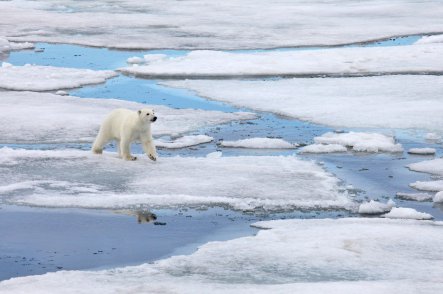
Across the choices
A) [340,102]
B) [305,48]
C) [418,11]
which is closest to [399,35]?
[305,48]

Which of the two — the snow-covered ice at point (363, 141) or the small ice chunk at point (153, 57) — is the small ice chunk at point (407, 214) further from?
the small ice chunk at point (153, 57)

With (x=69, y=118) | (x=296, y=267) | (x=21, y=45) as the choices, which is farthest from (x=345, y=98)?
(x=21, y=45)

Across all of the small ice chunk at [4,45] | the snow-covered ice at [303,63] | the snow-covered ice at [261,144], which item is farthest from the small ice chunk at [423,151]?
the small ice chunk at [4,45]

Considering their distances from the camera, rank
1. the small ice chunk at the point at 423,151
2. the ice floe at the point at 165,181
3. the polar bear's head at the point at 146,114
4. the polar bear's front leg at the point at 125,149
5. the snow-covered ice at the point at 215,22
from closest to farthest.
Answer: the ice floe at the point at 165,181
the polar bear's head at the point at 146,114
the polar bear's front leg at the point at 125,149
the small ice chunk at the point at 423,151
the snow-covered ice at the point at 215,22

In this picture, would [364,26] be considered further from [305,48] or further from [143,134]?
[143,134]

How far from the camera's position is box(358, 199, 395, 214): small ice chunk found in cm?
784

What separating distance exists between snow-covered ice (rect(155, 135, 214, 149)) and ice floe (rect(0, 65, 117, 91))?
433cm

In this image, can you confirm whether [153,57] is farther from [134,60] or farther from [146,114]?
[146,114]

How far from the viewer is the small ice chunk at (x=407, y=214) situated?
7.63 meters

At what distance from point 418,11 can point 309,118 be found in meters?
14.5

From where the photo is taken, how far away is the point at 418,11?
84.3ft

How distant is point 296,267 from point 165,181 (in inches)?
103

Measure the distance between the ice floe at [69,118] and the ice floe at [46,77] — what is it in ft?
3.70

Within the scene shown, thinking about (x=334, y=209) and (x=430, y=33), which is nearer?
(x=334, y=209)
